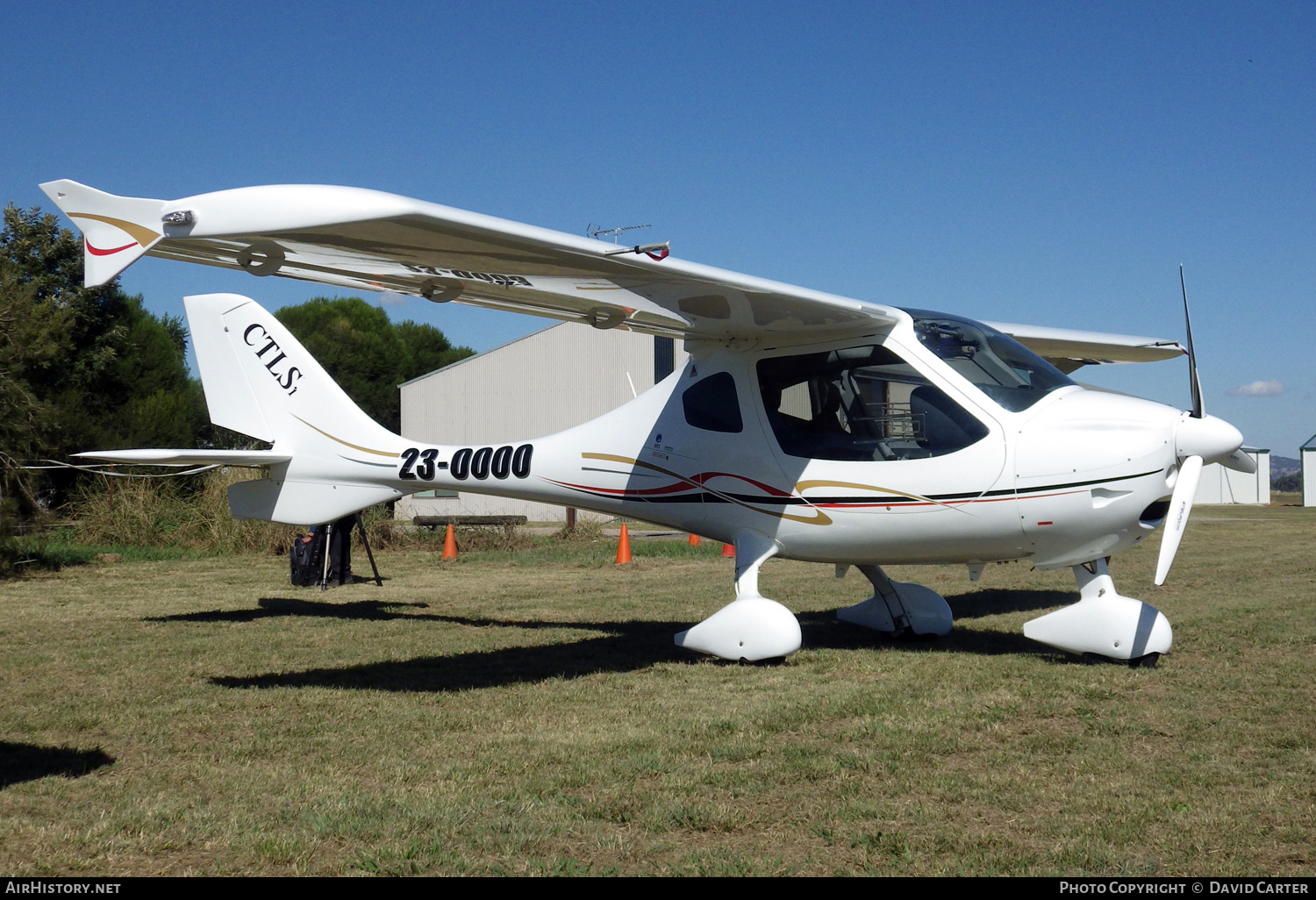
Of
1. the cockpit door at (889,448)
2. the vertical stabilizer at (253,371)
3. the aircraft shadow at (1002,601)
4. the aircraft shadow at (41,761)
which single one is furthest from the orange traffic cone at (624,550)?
the aircraft shadow at (41,761)

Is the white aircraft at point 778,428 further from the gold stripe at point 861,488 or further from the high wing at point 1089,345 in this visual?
the high wing at point 1089,345

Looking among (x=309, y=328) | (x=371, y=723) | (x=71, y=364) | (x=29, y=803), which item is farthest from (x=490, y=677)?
(x=309, y=328)

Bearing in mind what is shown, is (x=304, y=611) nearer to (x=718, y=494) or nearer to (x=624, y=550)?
(x=718, y=494)

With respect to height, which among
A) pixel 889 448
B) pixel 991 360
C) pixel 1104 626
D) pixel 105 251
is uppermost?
pixel 105 251

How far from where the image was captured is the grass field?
365 cm

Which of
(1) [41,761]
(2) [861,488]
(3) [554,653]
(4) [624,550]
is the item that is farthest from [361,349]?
(1) [41,761]

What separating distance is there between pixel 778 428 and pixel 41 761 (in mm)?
5287

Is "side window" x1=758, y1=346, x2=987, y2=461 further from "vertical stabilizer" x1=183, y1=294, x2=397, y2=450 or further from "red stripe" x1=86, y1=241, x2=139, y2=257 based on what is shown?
"red stripe" x1=86, y1=241, x2=139, y2=257

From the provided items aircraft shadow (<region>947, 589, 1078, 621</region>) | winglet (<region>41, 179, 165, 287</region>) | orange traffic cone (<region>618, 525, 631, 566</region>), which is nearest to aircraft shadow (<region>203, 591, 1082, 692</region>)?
aircraft shadow (<region>947, 589, 1078, 621</region>)

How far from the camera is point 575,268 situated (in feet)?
22.4

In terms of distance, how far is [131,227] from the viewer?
5.50 meters

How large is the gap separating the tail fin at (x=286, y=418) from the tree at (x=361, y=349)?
44.1m

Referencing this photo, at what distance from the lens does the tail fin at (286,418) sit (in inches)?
390

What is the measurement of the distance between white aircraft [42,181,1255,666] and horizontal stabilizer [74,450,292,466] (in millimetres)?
35
